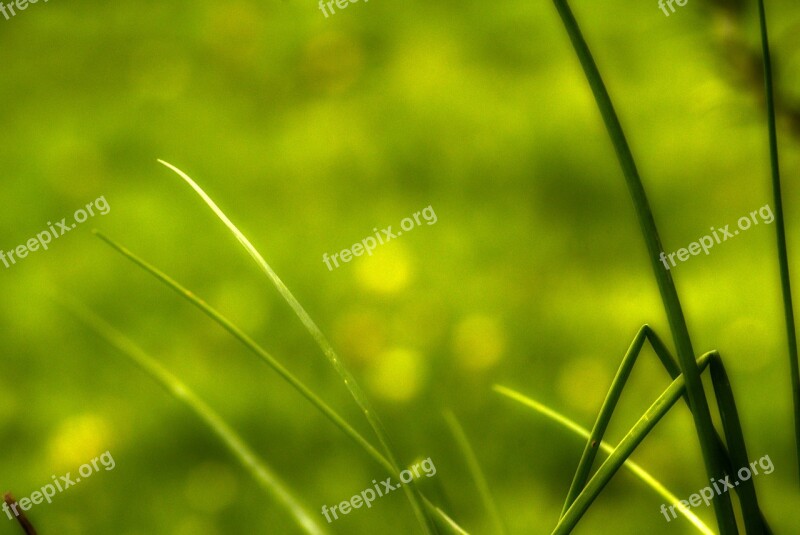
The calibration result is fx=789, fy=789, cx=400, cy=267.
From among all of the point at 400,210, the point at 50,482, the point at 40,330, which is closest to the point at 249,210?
the point at 400,210

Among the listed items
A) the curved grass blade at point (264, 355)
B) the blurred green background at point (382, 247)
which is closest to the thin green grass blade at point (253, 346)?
the curved grass blade at point (264, 355)

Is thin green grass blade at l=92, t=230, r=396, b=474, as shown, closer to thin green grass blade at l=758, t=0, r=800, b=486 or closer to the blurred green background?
thin green grass blade at l=758, t=0, r=800, b=486

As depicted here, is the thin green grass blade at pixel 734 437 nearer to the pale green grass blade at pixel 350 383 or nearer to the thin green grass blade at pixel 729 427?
the thin green grass blade at pixel 729 427

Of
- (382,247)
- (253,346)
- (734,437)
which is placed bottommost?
A: (734,437)

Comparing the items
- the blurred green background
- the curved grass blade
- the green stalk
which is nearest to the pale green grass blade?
the curved grass blade

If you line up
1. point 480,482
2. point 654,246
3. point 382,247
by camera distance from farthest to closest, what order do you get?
point 382,247 < point 480,482 < point 654,246

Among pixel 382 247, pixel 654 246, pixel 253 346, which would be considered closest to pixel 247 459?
pixel 253 346

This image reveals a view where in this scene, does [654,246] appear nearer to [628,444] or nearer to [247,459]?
[628,444]
